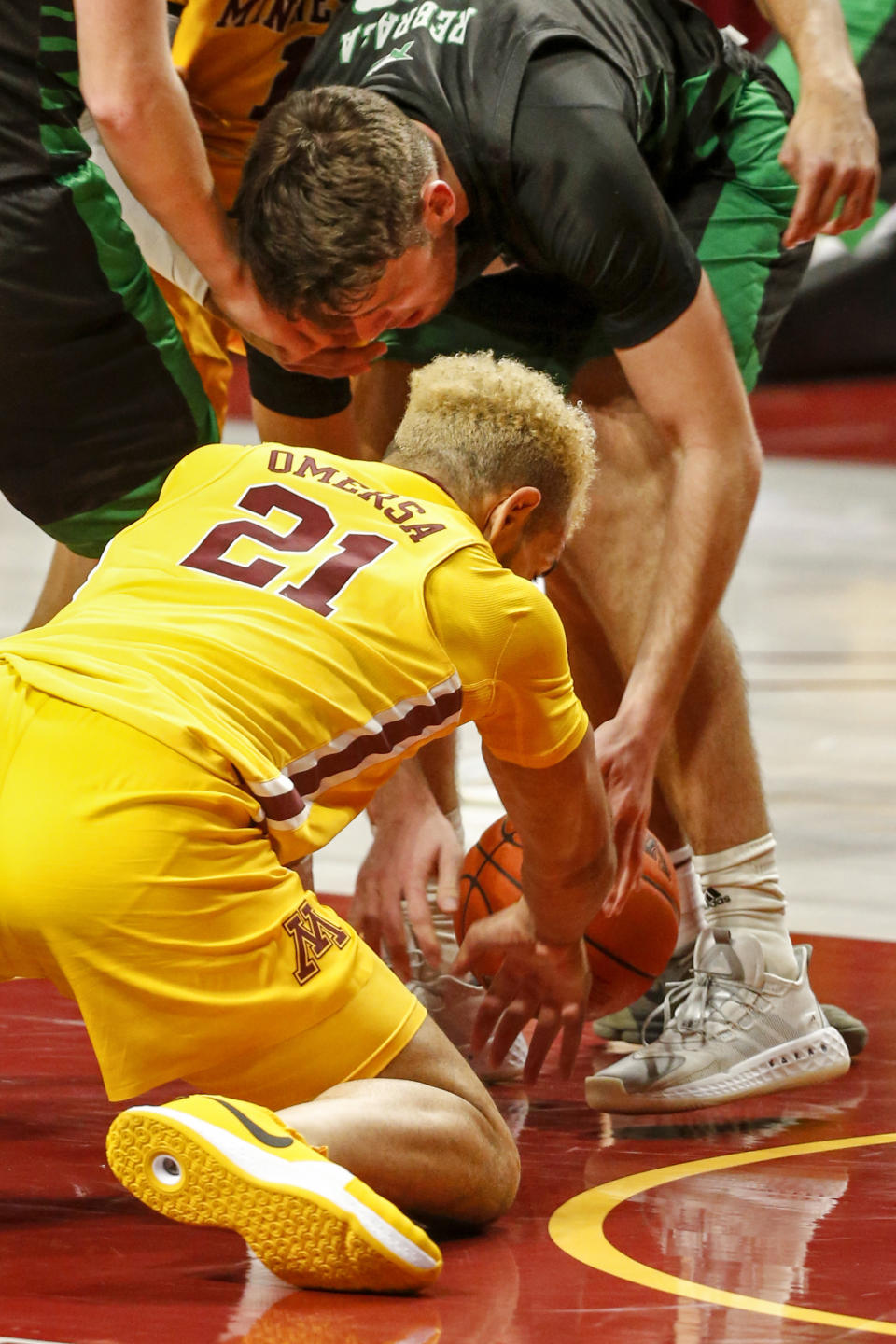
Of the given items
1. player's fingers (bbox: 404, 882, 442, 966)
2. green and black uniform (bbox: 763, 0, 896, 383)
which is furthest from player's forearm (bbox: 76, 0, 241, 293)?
green and black uniform (bbox: 763, 0, 896, 383)

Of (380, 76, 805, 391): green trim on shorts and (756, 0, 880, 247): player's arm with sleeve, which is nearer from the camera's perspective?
(756, 0, 880, 247): player's arm with sleeve

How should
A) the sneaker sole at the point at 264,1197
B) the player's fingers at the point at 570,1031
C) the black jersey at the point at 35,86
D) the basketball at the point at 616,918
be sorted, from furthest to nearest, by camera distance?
the black jersey at the point at 35,86, the basketball at the point at 616,918, the player's fingers at the point at 570,1031, the sneaker sole at the point at 264,1197

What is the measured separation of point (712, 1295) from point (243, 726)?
812 mm

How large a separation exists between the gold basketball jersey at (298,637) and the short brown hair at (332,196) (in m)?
0.43

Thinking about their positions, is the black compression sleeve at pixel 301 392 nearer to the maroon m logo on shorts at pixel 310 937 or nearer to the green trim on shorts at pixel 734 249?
the green trim on shorts at pixel 734 249

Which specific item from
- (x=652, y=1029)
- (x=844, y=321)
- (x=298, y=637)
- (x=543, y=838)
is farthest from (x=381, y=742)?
(x=844, y=321)

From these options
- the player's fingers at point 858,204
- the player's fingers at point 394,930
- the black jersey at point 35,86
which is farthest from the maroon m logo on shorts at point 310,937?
the black jersey at point 35,86

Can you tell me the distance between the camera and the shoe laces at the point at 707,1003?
3.23m

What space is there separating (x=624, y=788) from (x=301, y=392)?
0.99 m

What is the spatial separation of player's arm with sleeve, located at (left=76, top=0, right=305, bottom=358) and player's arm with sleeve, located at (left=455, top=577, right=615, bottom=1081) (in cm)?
84

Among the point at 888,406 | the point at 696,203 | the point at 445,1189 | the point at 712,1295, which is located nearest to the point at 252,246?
the point at 696,203

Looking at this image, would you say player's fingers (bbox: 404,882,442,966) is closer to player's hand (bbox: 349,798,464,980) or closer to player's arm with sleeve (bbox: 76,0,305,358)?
player's hand (bbox: 349,798,464,980)

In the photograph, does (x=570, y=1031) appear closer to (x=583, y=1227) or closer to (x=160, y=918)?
(x=583, y=1227)

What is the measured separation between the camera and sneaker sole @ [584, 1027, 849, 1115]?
122 inches
